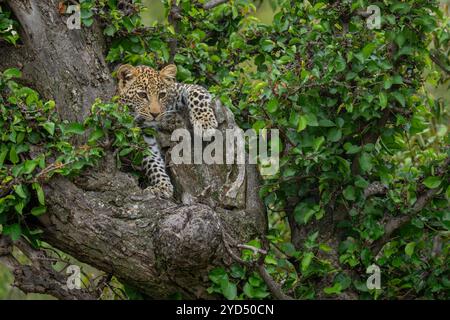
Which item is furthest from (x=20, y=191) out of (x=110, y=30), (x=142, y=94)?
(x=142, y=94)

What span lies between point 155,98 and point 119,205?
1981 millimetres

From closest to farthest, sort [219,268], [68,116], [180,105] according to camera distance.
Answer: [219,268]
[68,116]
[180,105]

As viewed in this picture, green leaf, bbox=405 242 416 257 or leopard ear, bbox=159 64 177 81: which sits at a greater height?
leopard ear, bbox=159 64 177 81

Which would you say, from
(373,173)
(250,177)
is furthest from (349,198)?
(250,177)

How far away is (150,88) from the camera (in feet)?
27.6

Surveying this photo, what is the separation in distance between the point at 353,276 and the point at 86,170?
2319mm

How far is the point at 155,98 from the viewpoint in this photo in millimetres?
8414

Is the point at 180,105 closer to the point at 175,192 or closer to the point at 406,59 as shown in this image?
the point at 175,192

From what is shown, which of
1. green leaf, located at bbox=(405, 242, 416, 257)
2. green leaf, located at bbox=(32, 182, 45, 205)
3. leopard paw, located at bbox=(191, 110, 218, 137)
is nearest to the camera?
green leaf, located at bbox=(32, 182, 45, 205)

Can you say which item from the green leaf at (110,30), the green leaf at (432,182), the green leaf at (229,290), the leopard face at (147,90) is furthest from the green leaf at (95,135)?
the green leaf at (432,182)

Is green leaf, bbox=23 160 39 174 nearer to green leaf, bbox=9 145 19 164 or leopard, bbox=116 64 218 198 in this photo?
green leaf, bbox=9 145 19 164

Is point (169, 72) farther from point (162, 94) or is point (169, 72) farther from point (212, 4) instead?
point (212, 4)

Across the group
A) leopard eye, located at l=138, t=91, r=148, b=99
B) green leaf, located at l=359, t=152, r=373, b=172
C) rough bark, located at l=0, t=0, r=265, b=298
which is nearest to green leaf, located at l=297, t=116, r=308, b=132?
green leaf, located at l=359, t=152, r=373, b=172

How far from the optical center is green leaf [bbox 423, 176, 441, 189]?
6648 millimetres
